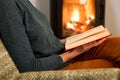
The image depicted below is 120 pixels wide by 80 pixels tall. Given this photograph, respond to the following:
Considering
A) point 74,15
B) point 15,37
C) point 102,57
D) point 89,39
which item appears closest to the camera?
point 15,37

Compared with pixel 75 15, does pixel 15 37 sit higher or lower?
higher

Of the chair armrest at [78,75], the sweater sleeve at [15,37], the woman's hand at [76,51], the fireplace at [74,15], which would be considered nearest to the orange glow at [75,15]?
the fireplace at [74,15]

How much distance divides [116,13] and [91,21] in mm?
458

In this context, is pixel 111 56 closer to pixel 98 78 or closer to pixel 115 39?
pixel 115 39

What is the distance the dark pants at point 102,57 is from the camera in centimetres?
117

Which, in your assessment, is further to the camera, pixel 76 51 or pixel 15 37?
pixel 76 51

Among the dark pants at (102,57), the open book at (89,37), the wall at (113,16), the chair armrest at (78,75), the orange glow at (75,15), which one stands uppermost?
the chair armrest at (78,75)

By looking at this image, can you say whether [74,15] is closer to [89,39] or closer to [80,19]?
[80,19]

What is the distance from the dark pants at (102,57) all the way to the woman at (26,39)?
0.05 meters

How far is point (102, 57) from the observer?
4.19 ft

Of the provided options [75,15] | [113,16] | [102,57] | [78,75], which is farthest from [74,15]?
[78,75]

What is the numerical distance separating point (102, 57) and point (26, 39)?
41 centimetres

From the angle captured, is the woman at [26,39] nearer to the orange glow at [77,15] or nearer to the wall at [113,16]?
the orange glow at [77,15]

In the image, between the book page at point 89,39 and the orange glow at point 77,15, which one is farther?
the orange glow at point 77,15
